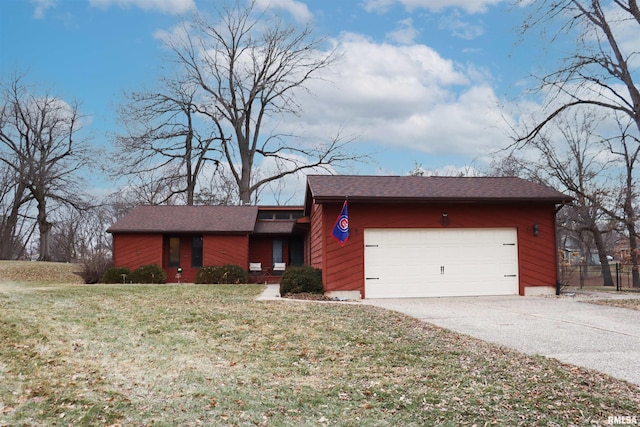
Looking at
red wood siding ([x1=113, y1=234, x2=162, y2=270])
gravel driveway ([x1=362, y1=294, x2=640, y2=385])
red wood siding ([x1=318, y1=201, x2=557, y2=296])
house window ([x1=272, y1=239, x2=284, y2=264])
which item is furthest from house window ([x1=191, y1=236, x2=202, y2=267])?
gravel driveway ([x1=362, y1=294, x2=640, y2=385])

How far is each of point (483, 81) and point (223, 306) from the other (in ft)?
42.7

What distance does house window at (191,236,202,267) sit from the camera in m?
23.6

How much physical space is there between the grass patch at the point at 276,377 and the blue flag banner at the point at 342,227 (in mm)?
4788

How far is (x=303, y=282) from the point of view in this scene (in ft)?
46.4

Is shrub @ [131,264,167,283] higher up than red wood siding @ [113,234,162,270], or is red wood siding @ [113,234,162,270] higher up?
red wood siding @ [113,234,162,270]

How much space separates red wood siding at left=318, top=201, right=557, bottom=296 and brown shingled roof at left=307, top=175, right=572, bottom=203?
1.19 feet

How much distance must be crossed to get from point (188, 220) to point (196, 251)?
151 centimetres

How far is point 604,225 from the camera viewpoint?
101 feet

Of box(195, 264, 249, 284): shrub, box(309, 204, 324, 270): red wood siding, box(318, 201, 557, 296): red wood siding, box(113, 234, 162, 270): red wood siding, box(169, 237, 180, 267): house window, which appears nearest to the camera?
box(318, 201, 557, 296): red wood siding

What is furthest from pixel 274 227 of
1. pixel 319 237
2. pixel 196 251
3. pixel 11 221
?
pixel 11 221

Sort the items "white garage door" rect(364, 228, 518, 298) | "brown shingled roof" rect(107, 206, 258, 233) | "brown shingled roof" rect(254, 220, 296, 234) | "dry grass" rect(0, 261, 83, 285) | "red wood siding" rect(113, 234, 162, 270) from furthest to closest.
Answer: "brown shingled roof" rect(254, 220, 296, 234) < "brown shingled roof" rect(107, 206, 258, 233) < "red wood siding" rect(113, 234, 162, 270) < "dry grass" rect(0, 261, 83, 285) < "white garage door" rect(364, 228, 518, 298)

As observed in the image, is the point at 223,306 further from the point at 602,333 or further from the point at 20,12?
the point at 20,12

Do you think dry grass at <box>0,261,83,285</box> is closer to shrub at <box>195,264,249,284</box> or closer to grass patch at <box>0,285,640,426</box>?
shrub at <box>195,264,249,284</box>

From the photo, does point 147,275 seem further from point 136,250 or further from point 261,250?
point 261,250
